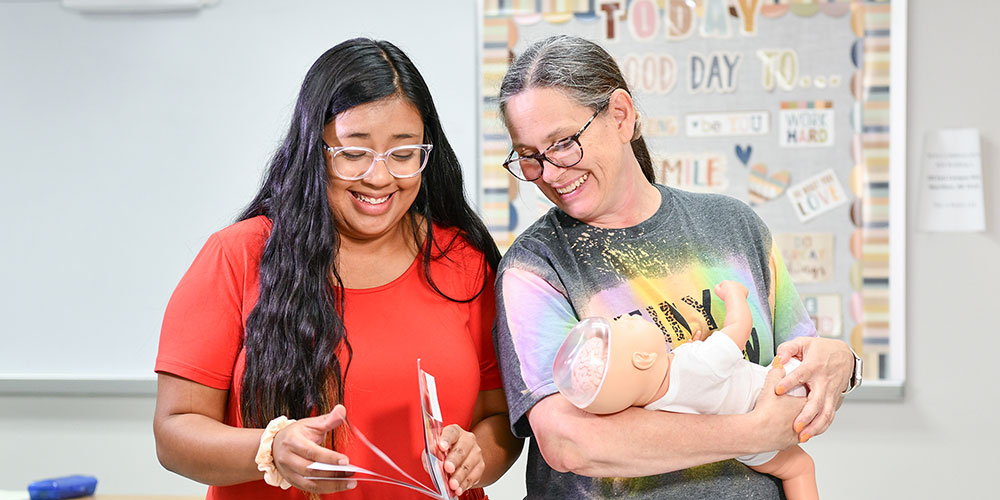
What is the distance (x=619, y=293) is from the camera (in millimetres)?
1466

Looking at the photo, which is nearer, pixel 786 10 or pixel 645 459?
pixel 645 459

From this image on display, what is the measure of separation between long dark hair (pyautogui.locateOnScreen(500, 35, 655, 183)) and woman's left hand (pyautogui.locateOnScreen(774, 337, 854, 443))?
54 centimetres

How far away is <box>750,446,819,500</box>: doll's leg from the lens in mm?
1482

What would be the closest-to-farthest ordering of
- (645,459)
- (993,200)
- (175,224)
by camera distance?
1. (645,459)
2. (993,200)
3. (175,224)

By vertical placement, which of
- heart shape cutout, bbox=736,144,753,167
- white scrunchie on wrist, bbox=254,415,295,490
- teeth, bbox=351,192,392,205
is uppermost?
heart shape cutout, bbox=736,144,753,167

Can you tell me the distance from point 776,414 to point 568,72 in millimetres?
662

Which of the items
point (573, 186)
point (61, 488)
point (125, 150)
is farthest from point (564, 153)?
point (125, 150)

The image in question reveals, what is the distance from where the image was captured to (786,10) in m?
2.97

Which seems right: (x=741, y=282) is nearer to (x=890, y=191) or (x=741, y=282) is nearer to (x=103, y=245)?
(x=890, y=191)

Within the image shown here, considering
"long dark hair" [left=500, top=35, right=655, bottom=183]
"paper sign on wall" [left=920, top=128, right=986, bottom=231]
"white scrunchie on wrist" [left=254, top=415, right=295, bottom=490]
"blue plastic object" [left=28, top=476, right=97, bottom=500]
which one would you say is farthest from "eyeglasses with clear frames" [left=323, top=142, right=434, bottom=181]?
"paper sign on wall" [left=920, top=128, right=986, bottom=231]

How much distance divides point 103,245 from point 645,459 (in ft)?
8.43

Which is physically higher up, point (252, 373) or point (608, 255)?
point (608, 255)

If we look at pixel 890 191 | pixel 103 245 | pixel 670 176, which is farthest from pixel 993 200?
pixel 103 245

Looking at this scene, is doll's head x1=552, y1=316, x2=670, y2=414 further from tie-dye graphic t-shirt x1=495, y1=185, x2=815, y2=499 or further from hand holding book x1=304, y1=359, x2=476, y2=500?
hand holding book x1=304, y1=359, x2=476, y2=500
